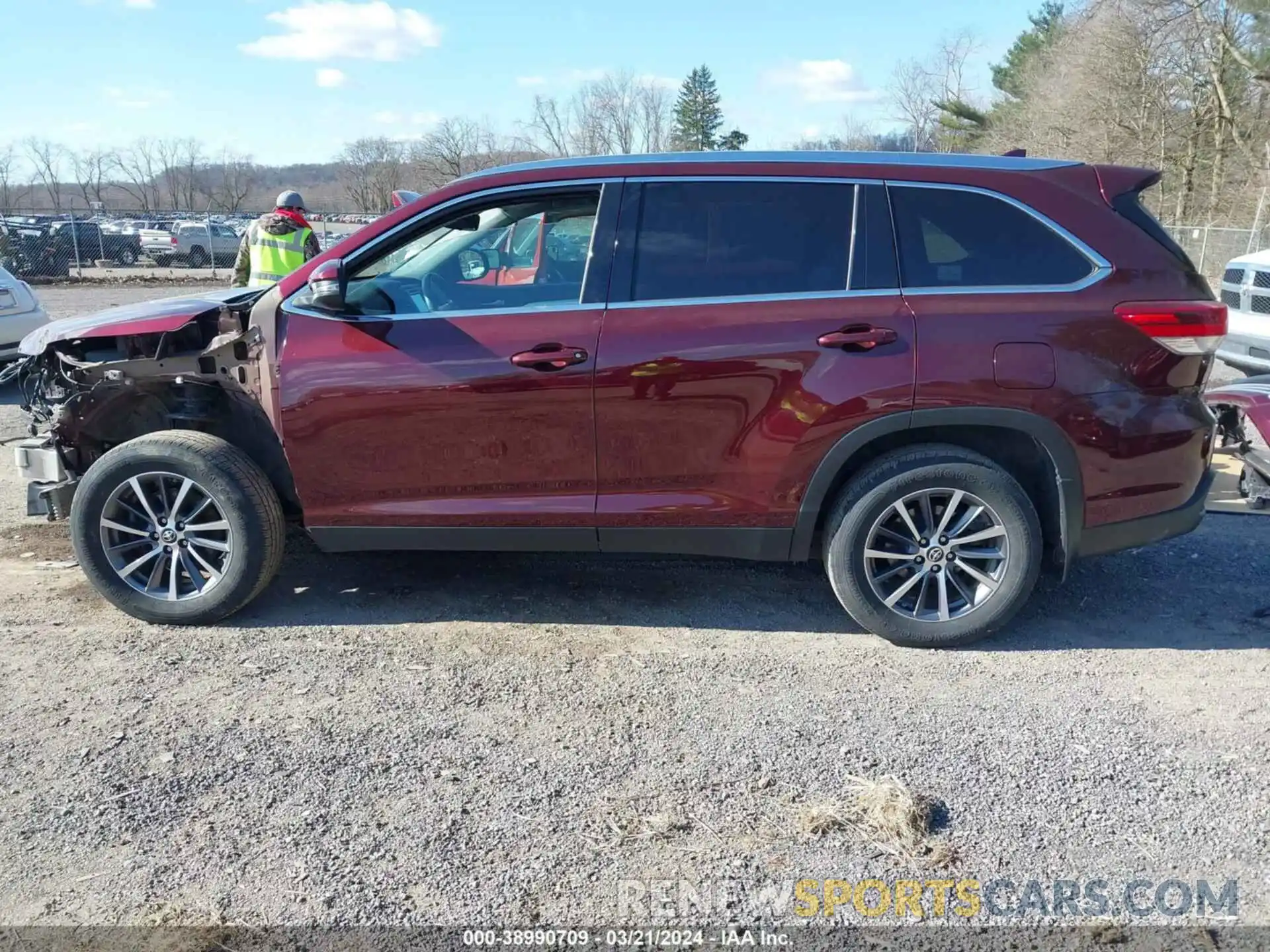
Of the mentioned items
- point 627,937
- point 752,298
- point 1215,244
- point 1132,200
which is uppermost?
point 1215,244

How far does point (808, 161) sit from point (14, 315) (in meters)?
9.08

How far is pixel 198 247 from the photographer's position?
2956 centimetres

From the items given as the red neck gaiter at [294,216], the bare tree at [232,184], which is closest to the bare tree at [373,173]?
the bare tree at [232,184]

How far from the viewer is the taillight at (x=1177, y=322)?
388 centimetres

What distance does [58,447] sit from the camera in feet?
14.9

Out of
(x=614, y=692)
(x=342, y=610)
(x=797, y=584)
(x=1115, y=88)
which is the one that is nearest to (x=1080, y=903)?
(x=614, y=692)

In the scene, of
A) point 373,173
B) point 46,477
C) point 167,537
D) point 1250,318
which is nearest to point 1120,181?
point 167,537

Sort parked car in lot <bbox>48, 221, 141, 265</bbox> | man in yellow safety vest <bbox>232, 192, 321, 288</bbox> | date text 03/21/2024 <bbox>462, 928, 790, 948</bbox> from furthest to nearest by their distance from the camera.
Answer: parked car in lot <bbox>48, 221, 141, 265</bbox>, man in yellow safety vest <bbox>232, 192, 321, 288</bbox>, date text 03/21/2024 <bbox>462, 928, 790, 948</bbox>

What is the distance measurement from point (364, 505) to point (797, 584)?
2076 mm

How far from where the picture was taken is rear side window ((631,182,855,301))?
13.1 feet

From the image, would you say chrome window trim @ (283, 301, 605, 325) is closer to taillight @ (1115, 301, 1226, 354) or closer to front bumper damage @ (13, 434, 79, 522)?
front bumper damage @ (13, 434, 79, 522)

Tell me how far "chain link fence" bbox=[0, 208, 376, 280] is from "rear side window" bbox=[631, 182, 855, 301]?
2025cm

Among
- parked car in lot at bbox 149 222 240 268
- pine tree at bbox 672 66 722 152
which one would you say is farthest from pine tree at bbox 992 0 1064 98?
parked car in lot at bbox 149 222 240 268

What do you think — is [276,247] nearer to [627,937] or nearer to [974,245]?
[974,245]
